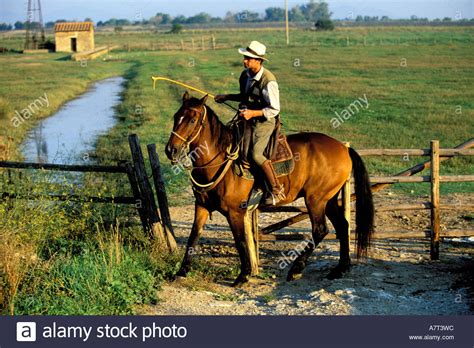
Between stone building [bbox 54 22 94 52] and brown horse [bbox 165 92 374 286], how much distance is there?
64.0 m

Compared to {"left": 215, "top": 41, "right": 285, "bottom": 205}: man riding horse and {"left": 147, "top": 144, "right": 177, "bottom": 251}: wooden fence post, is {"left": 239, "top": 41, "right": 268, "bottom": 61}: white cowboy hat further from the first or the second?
{"left": 147, "top": 144, "right": 177, "bottom": 251}: wooden fence post

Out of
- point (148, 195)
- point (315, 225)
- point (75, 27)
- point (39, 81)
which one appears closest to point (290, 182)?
point (315, 225)

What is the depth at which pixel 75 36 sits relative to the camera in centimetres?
7025

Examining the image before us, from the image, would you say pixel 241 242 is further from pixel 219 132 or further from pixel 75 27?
pixel 75 27

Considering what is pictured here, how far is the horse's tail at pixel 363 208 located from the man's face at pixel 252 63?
6.13ft

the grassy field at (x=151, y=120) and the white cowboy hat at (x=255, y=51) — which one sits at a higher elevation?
the white cowboy hat at (x=255, y=51)

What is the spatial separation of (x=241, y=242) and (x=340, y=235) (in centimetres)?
137

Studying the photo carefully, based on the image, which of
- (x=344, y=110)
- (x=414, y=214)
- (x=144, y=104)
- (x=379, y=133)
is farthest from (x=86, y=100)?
(x=414, y=214)

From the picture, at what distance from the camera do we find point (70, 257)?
28.6ft

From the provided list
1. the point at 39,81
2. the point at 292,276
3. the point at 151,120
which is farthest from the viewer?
the point at 39,81

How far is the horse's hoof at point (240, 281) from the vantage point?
340 inches

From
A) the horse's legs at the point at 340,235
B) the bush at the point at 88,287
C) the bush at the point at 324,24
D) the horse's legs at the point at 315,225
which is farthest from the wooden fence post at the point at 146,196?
the bush at the point at 324,24

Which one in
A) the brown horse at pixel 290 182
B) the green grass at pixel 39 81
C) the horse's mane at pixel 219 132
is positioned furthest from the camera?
the green grass at pixel 39 81

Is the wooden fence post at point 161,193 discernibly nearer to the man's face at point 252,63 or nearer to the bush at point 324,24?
the man's face at point 252,63
